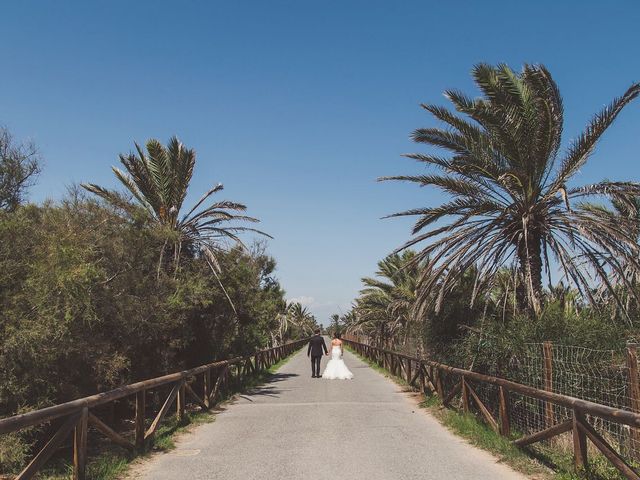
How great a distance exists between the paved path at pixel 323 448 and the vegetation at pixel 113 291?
208cm

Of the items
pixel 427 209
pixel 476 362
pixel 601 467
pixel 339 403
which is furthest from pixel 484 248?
pixel 601 467

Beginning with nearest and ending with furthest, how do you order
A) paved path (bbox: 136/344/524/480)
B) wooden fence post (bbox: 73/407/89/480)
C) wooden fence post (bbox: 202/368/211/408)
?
wooden fence post (bbox: 73/407/89/480) → paved path (bbox: 136/344/524/480) → wooden fence post (bbox: 202/368/211/408)

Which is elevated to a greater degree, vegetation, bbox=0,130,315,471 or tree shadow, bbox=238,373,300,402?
vegetation, bbox=0,130,315,471

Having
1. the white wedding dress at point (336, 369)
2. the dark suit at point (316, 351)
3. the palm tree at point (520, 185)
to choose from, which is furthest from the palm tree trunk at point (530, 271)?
the dark suit at point (316, 351)

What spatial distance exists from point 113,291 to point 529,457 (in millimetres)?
7523

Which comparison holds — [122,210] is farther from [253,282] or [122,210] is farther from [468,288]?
[468,288]

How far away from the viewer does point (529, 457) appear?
22.2 ft

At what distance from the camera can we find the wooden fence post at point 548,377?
7797mm

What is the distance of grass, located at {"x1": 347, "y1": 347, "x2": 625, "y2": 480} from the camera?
5.80 metres

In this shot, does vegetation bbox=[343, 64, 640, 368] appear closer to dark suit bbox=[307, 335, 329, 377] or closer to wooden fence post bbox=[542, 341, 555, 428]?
wooden fence post bbox=[542, 341, 555, 428]

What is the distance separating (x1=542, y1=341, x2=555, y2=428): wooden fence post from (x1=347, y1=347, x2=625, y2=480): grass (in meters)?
0.47

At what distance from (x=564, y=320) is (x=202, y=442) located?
268 inches

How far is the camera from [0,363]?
694cm

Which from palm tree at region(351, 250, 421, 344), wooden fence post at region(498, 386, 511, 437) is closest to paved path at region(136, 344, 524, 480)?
wooden fence post at region(498, 386, 511, 437)
